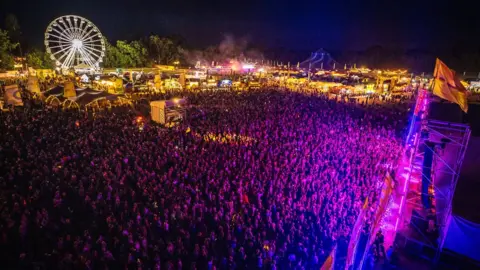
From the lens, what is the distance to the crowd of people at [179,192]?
6.35 meters

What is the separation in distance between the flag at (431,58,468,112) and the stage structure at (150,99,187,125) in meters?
12.7

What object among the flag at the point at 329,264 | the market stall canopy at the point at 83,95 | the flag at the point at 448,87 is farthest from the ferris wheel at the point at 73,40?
the flag at the point at 448,87

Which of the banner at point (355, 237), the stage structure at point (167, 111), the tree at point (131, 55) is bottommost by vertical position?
the banner at point (355, 237)

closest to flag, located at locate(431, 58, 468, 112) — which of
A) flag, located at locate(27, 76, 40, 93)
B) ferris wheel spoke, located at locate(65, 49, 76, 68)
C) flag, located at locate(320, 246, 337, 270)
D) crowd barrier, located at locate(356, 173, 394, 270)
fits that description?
crowd barrier, located at locate(356, 173, 394, 270)

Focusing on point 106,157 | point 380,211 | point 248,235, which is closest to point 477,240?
point 380,211

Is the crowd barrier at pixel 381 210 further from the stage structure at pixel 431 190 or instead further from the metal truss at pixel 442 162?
the metal truss at pixel 442 162

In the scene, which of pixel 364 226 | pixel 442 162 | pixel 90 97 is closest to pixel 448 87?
pixel 442 162

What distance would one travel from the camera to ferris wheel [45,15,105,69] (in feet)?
105

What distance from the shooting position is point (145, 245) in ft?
20.4

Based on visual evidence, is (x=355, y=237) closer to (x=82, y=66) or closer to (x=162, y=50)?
(x=82, y=66)

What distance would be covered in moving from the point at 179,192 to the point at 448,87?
7.32 metres

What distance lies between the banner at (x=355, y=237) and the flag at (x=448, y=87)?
3473 millimetres

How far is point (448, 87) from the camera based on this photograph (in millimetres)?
6516

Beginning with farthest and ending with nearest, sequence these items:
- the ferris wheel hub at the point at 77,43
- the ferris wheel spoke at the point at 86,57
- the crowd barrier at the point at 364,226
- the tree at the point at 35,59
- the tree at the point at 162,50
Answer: the tree at the point at 162,50
the tree at the point at 35,59
the ferris wheel spoke at the point at 86,57
the ferris wheel hub at the point at 77,43
the crowd barrier at the point at 364,226
